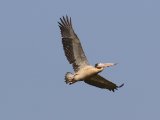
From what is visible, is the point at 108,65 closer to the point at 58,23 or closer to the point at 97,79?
the point at 97,79

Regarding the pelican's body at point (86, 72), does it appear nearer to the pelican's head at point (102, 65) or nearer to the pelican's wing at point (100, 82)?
the pelican's head at point (102, 65)

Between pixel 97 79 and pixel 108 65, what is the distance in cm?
82

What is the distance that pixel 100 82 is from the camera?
2328 cm

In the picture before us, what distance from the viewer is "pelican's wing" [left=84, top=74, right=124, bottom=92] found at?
2298 cm

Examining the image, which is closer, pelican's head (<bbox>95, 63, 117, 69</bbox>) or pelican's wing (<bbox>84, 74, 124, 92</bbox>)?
pelican's head (<bbox>95, 63, 117, 69</bbox>)

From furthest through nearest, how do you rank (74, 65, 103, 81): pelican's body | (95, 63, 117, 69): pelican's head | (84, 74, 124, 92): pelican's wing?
1. (84, 74, 124, 92): pelican's wing
2. (95, 63, 117, 69): pelican's head
3. (74, 65, 103, 81): pelican's body

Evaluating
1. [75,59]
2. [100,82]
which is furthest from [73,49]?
[100,82]

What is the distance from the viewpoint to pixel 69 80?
22.4m

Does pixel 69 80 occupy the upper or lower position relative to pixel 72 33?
Answer: lower

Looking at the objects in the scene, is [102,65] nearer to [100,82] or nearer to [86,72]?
[86,72]

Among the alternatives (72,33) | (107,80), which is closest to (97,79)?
(107,80)

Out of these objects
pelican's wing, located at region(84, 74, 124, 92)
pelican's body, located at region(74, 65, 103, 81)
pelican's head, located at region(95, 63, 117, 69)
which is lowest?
pelican's wing, located at region(84, 74, 124, 92)

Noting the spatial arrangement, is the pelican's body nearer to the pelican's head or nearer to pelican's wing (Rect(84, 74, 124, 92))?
the pelican's head

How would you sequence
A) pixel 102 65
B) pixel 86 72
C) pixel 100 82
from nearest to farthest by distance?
pixel 86 72 → pixel 102 65 → pixel 100 82
